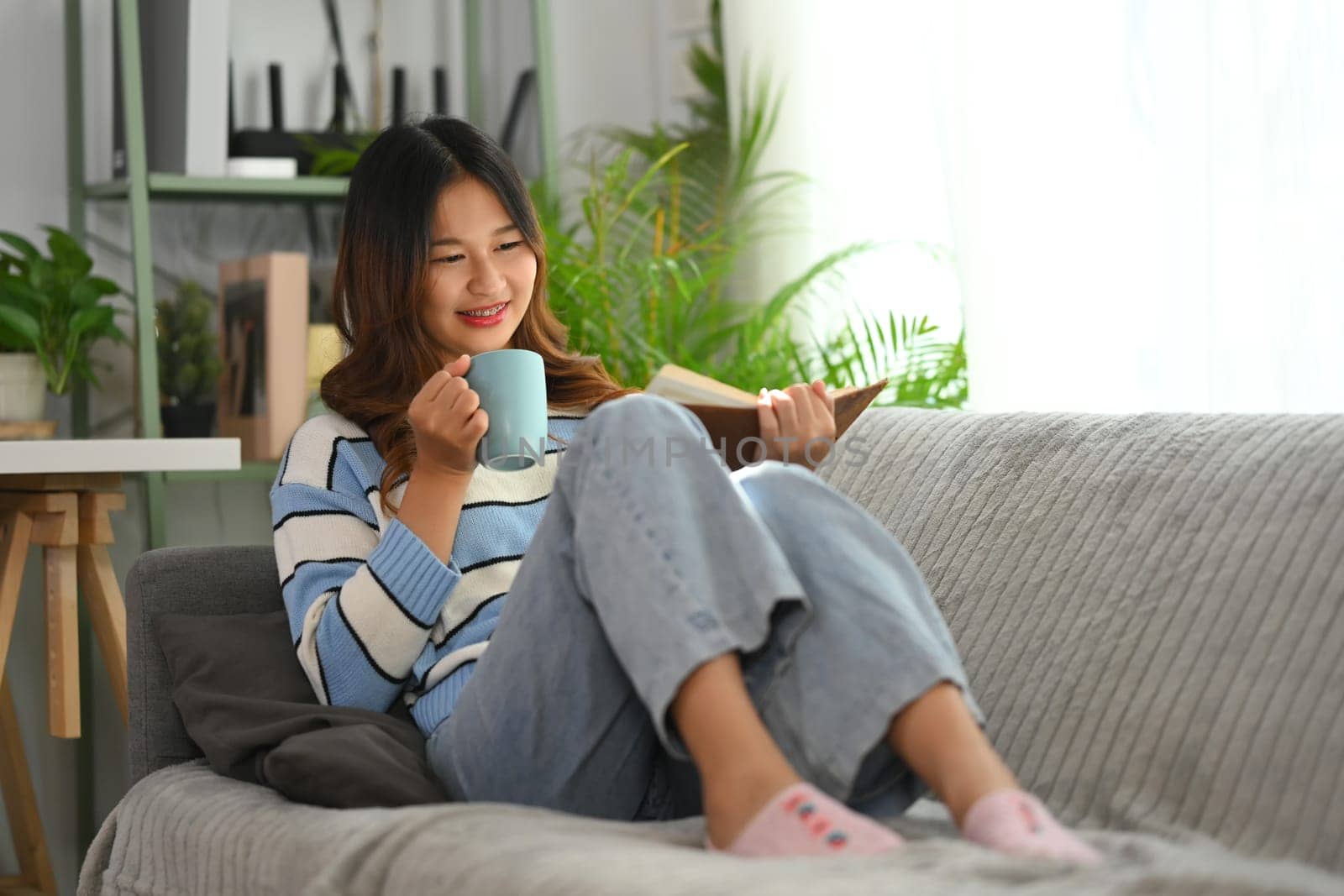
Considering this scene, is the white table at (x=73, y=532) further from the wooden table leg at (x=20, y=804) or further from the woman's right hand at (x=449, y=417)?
the woman's right hand at (x=449, y=417)

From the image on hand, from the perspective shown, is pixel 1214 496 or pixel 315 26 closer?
pixel 1214 496

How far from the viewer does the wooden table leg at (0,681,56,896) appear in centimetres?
229

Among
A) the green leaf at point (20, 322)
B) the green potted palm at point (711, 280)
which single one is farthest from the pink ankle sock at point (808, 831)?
the green leaf at point (20, 322)

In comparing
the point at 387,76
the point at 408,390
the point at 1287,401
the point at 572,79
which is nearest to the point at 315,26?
the point at 387,76

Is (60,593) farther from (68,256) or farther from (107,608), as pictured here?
(68,256)

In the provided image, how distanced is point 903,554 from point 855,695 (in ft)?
0.47

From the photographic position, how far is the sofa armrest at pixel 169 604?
152 centimetres

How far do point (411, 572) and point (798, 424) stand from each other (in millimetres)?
361

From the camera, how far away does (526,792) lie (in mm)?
1198

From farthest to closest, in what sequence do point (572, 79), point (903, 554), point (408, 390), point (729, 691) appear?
point (572, 79)
point (408, 390)
point (903, 554)
point (729, 691)

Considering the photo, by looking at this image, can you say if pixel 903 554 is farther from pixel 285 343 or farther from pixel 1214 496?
pixel 285 343

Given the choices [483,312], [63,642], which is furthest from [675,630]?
[63,642]

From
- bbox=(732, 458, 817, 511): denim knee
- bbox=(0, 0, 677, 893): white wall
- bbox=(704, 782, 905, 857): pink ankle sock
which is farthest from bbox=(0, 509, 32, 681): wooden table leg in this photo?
bbox=(704, 782, 905, 857): pink ankle sock

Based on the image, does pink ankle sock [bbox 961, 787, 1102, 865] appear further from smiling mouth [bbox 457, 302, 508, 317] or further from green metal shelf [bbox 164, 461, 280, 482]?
green metal shelf [bbox 164, 461, 280, 482]
